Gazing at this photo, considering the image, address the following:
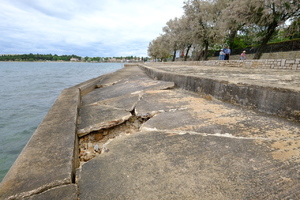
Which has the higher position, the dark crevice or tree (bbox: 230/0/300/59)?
tree (bbox: 230/0/300/59)

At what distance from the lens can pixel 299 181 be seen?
0.80 meters

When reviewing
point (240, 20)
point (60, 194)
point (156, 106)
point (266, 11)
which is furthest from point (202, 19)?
point (60, 194)

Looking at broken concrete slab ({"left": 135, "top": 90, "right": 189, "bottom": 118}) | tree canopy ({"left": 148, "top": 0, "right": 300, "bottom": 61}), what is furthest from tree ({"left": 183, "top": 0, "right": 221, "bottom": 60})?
broken concrete slab ({"left": 135, "top": 90, "right": 189, "bottom": 118})

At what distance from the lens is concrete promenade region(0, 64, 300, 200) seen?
80 cm

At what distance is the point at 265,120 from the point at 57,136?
75.2 inches

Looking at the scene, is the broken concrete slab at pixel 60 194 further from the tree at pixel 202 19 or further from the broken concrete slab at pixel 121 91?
the tree at pixel 202 19

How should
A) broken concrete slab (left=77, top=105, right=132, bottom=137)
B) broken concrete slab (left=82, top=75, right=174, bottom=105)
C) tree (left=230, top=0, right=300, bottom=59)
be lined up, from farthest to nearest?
tree (left=230, top=0, right=300, bottom=59) < broken concrete slab (left=82, top=75, right=174, bottom=105) < broken concrete slab (left=77, top=105, right=132, bottom=137)

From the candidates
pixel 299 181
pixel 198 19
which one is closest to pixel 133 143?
pixel 299 181

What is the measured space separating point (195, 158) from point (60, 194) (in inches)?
30.8

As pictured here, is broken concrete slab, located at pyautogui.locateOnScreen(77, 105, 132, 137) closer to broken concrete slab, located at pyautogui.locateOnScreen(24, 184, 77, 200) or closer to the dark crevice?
the dark crevice

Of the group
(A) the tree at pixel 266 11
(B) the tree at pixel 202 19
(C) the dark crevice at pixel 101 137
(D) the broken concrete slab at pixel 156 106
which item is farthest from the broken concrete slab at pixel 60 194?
(B) the tree at pixel 202 19

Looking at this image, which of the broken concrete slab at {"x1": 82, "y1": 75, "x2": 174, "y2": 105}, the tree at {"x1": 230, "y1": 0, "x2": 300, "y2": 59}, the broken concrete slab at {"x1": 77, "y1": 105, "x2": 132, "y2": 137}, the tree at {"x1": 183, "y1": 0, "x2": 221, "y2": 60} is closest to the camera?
the broken concrete slab at {"x1": 77, "y1": 105, "x2": 132, "y2": 137}

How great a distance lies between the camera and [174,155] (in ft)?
3.46

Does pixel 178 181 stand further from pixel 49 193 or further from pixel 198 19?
pixel 198 19
